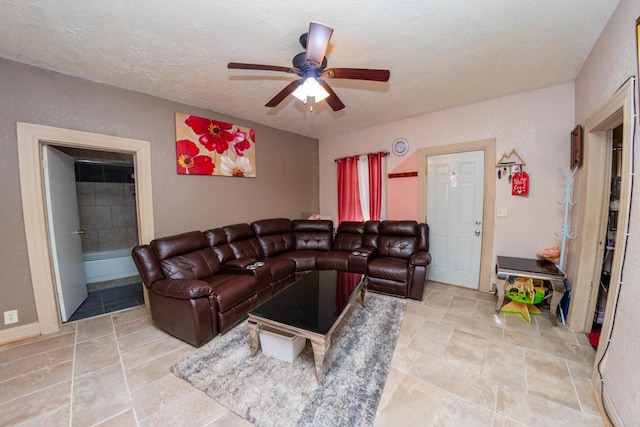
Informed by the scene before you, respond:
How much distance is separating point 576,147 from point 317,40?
2855 millimetres

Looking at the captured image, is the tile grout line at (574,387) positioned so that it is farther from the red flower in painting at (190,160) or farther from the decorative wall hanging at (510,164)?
the red flower in painting at (190,160)

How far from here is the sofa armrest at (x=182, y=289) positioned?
6.64 feet

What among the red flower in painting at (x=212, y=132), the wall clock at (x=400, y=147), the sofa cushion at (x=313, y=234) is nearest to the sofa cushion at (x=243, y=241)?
the sofa cushion at (x=313, y=234)

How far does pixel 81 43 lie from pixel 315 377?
127 inches

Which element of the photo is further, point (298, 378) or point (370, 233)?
point (370, 233)

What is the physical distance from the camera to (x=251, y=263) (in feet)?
9.29

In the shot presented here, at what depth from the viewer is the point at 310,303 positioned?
2033 mm

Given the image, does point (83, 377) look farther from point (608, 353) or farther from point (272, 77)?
point (608, 353)

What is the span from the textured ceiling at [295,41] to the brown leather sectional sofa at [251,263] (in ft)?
5.89

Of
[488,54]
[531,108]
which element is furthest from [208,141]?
[531,108]

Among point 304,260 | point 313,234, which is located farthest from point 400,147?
point 304,260

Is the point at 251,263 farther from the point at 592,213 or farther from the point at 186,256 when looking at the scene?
the point at 592,213

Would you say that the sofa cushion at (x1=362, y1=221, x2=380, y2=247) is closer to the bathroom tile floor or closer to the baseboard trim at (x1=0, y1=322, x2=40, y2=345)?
the bathroom tile floor

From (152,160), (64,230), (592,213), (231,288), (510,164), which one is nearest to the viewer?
(592,213)
